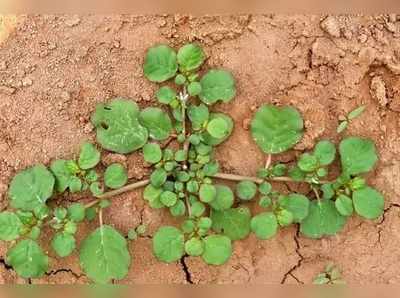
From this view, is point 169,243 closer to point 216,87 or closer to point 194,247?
point 194,247

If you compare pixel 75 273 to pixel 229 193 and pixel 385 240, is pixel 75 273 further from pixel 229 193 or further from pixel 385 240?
pixel 385 240

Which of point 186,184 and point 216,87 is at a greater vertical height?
point 216,87

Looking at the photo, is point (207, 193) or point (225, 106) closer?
point (207, 193)

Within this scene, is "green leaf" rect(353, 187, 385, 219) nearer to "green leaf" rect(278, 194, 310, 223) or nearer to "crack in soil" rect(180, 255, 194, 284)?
"green leaf" rect(278, 194, 310, 223)

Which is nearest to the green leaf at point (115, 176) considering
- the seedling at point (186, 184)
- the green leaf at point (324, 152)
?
the seedling at point (186, 184)

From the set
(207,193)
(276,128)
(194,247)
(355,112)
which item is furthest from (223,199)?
(355,112)

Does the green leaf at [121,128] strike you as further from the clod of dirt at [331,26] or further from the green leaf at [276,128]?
the clod of dirt at [331,26]

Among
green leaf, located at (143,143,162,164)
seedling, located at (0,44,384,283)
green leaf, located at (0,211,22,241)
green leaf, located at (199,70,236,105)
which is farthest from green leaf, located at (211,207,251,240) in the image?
green leaf, located at (0,211,22,241)
